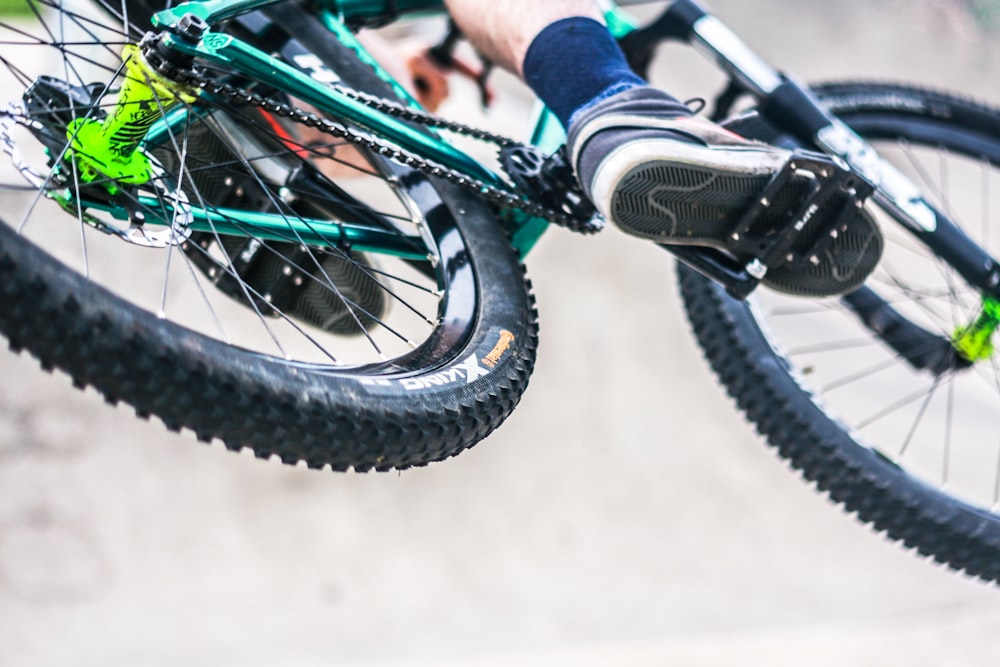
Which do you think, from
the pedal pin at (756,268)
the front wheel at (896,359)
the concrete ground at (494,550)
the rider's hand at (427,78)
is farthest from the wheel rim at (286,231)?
the concrete ground at (494,550)

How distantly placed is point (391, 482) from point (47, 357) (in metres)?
2.07

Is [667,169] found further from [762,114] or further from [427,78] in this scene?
[427,78]

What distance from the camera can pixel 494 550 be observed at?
110 inches

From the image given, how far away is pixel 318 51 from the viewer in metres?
1.62

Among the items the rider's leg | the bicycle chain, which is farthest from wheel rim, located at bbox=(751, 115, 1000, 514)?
the bicycle chain

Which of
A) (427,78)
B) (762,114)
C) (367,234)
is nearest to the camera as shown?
(367,234)

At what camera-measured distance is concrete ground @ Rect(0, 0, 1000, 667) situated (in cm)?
250

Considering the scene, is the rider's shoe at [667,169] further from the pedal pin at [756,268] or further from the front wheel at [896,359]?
the front wheel at [896,359]

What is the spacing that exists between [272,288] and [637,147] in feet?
2.02

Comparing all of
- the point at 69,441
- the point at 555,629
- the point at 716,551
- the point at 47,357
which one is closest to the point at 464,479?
the point at 555,629

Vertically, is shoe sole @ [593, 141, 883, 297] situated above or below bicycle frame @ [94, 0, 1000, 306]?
below

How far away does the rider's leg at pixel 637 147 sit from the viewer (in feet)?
4.54

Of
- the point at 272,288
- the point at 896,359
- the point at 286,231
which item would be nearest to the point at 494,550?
the point at 896,359

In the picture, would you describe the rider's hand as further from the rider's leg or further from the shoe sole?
the shoe sole
